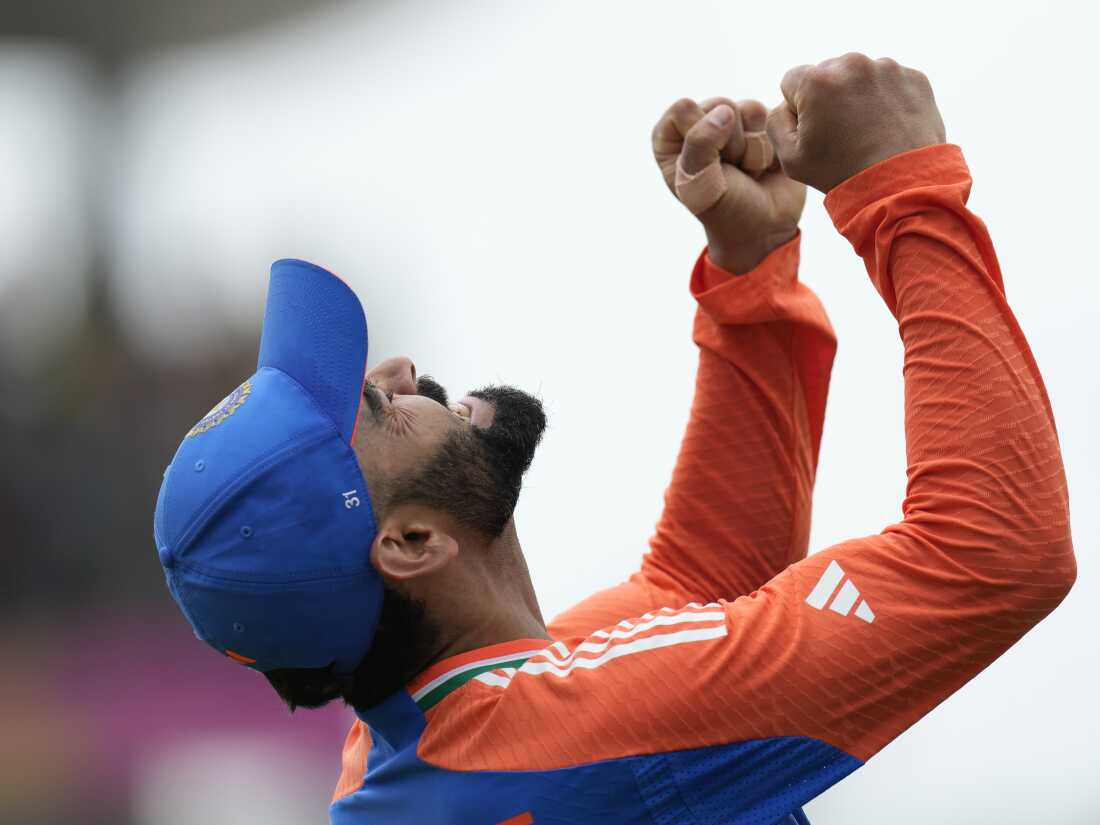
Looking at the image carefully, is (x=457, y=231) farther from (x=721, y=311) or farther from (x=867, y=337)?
(x=721, y=311)

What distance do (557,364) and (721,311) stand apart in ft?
4.66

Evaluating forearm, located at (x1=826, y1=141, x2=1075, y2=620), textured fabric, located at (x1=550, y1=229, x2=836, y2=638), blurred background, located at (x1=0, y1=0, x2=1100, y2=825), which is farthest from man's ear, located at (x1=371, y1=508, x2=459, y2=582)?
blurred background, located at (x1=0, y1=0, x2=1100, y2=825)

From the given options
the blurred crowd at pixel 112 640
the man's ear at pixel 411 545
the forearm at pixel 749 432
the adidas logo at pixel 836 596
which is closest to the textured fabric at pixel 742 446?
the forearm at pixel 749 432

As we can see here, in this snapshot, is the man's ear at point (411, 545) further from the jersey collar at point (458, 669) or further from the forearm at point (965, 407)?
the forearm at point (965, 407)

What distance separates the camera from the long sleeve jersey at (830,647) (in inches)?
41.3

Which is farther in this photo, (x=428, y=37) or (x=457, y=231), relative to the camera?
(x=428, y=37)

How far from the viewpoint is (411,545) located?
130cm

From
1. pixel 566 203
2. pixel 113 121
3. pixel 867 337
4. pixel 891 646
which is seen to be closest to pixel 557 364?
pixel 566 203

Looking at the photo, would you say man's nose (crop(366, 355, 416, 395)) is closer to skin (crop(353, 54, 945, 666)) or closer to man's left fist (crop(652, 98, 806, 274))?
skin (crop(353, 54, 945, 666))

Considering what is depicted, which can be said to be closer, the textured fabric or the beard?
the beard

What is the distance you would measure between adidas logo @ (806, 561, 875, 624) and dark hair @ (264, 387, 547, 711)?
0.39 metres

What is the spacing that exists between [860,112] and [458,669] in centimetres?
68

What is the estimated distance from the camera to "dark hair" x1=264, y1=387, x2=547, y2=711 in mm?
1303

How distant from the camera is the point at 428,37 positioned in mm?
3555
